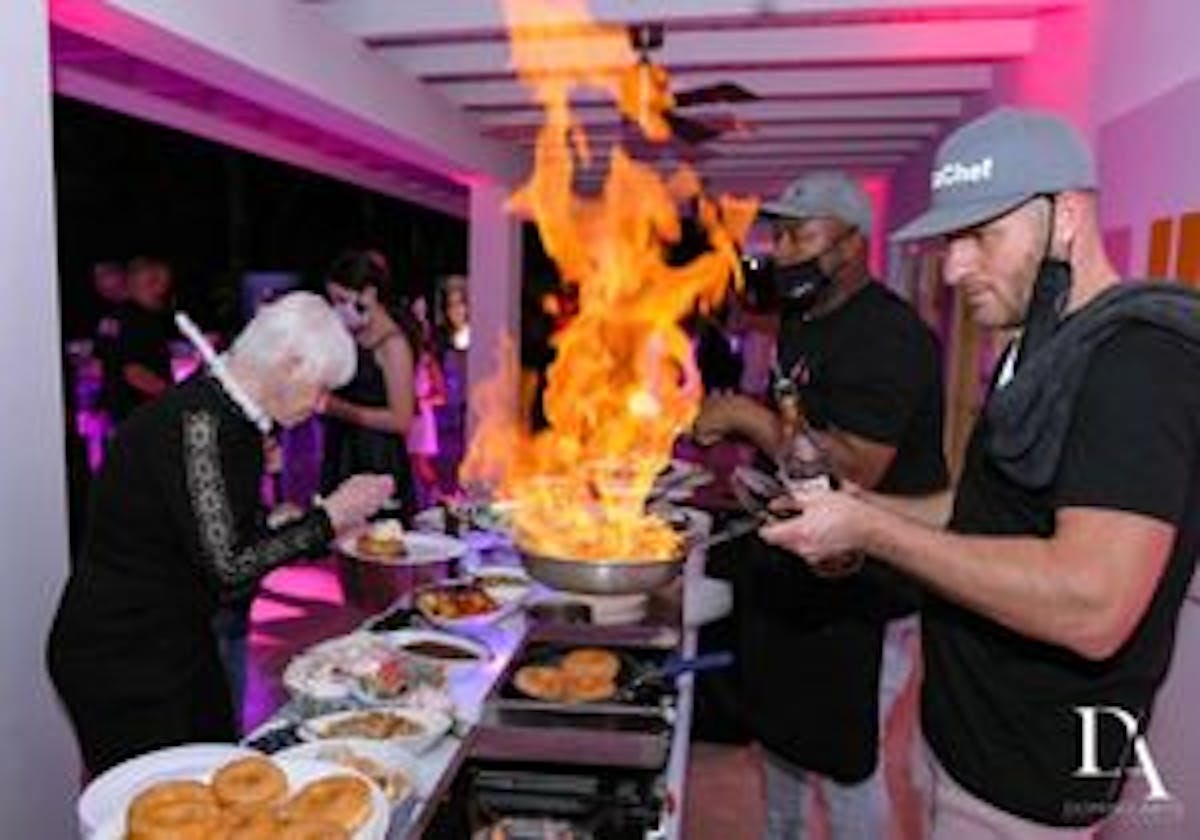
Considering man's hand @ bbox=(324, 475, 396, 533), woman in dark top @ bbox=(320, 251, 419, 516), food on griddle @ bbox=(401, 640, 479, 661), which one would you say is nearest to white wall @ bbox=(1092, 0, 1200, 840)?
food on griddle @ bbox=(401, 640, 479, 661)

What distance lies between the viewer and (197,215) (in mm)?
9023

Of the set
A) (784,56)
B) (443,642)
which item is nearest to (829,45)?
(784,56)

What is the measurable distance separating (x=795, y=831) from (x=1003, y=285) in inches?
66.7

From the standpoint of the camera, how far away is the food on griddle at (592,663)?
1.80 m

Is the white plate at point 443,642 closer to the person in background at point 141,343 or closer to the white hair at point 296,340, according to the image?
the white hair at point 296,340

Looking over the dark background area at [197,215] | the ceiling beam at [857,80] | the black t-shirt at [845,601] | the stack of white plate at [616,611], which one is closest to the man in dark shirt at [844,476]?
the black t-shirt at [845,601]

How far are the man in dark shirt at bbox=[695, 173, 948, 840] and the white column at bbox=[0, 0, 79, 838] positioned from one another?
1542mm

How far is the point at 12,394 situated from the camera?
6.64 ft

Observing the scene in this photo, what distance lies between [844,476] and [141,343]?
3.52m

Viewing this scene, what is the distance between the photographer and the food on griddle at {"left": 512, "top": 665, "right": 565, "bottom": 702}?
172 centimetres

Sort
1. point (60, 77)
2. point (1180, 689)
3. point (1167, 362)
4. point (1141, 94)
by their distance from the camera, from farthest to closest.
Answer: point (60, 77), point (1141, 94), point (1180, 689), point (1167, 362)

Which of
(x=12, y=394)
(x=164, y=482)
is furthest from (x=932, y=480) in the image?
(x=12, y=394)

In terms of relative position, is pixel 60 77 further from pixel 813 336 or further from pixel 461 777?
pixel 461 777

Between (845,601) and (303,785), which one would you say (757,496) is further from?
(845,601)
